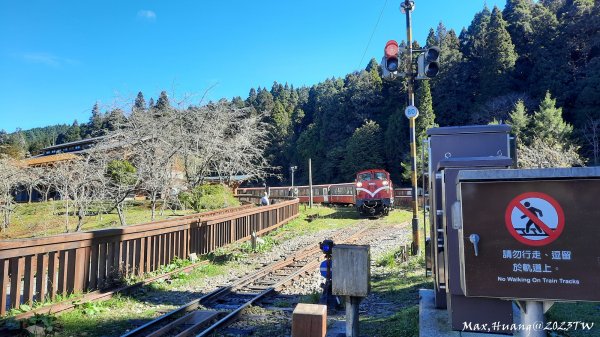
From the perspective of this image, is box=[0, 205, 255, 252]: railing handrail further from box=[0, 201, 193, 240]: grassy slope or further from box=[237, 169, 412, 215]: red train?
box=[237, 169, 412, 215]: red train

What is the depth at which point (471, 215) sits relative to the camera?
228cm

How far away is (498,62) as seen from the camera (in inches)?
1806

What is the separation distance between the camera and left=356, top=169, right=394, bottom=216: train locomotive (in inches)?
878

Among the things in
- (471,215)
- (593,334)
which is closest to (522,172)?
(471,215)

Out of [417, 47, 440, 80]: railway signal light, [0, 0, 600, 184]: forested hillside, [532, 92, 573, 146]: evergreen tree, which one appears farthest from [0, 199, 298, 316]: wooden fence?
[532, 92, 573, 146]: evergreen tree

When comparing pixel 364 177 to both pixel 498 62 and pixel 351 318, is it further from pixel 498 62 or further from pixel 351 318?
pixel 498 62

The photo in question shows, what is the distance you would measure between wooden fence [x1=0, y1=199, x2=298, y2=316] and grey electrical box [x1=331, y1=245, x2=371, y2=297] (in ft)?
15.2

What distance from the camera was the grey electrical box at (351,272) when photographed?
3.28 m

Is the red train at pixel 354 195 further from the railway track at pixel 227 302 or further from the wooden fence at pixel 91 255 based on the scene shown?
the wooden fence at pixel 91 255

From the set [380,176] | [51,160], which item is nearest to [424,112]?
[380,176]

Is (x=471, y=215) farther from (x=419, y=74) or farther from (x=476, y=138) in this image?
(x=419, y=74)

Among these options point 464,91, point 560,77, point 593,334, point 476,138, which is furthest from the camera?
point 464,91

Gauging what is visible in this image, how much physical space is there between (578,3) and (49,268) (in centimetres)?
5654

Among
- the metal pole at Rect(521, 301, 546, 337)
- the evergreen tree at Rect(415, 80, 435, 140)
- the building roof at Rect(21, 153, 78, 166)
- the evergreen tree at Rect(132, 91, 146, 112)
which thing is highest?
the evergreen tree at Rect(415, 80, 435, 140)
